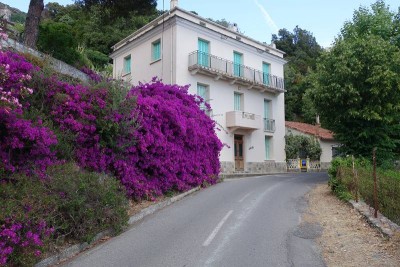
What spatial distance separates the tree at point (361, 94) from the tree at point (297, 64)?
43.0ft

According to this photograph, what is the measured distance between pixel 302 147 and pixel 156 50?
1534cm

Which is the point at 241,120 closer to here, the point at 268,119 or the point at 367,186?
the point at 268,119

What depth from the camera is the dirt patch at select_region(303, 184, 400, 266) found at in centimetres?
693

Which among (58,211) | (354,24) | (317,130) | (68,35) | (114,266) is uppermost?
(354,24)

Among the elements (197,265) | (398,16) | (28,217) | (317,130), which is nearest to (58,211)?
(28,217)

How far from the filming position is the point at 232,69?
2784 cm

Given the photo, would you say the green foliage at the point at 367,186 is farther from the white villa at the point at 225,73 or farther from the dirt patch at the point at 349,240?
the white villa at the point at 225,73

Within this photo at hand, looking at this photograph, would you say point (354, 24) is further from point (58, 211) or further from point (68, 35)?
point (58, 211)

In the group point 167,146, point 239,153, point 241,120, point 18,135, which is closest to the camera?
point 18,135

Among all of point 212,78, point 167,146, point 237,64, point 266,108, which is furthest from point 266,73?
point 167,146

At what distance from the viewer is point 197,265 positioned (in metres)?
6.61

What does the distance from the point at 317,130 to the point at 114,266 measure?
32.2m

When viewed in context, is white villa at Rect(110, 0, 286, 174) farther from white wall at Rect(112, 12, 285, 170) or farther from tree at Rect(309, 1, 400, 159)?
tree at Rect(309, 1, 400, 159)

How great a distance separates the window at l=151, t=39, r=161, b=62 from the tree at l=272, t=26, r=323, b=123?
44.9 ft
